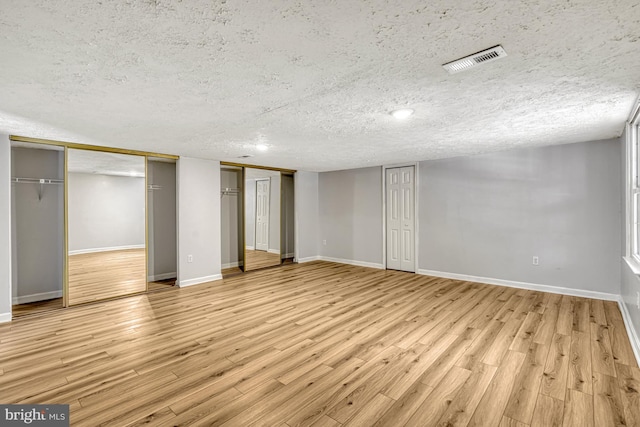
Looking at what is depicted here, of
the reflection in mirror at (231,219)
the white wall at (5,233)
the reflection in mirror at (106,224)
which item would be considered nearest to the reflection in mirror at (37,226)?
the reflection in mirror at (106,224)

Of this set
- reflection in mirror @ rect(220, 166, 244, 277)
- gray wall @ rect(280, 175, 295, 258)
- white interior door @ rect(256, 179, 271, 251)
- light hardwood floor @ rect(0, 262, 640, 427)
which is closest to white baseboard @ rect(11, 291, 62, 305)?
light hardwood floor @ rect(0, 262, 640, 427)

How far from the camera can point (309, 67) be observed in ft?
6.06

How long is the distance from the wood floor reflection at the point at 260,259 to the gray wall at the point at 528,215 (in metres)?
3.24

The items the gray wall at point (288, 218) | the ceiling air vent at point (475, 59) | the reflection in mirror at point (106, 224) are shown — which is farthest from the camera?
the gray wall at point (288, 218)

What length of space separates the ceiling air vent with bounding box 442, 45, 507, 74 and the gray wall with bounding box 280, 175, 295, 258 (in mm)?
5545

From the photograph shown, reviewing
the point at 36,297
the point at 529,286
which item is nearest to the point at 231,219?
the point at 36,297

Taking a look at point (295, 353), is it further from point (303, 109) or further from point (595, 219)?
point (595, 219)

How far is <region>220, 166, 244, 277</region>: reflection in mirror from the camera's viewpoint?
592 cm

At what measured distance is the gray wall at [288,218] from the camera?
7.19 m

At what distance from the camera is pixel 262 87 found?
7.02 ft

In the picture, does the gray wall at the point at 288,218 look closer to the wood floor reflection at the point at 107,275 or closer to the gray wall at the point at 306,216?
the gray wall at the point at 306,216

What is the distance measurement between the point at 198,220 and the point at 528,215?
5.41 metres

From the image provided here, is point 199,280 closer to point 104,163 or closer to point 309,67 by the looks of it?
point 104,163

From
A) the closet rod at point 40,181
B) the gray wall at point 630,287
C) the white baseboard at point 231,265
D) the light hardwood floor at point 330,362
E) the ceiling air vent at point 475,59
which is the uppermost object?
the ceiling air vent at point 475,59
